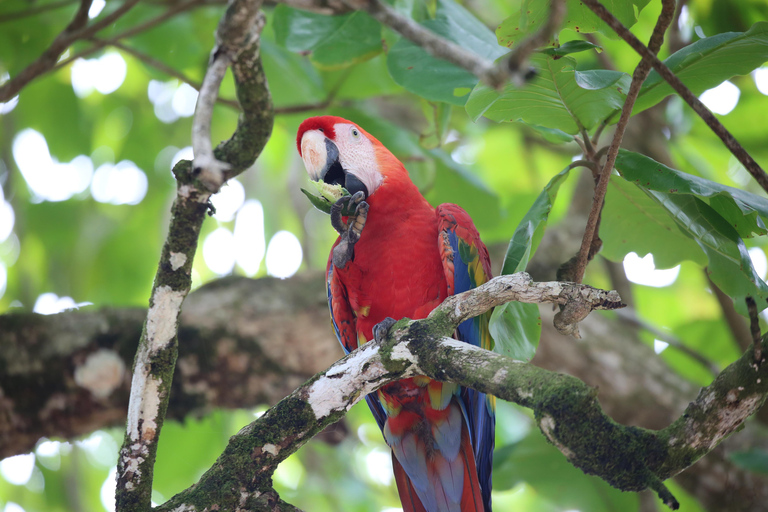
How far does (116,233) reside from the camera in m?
3.19

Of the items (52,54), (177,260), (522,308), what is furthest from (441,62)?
(52,54)

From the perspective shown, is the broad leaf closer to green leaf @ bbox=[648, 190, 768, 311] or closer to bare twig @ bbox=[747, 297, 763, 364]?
green leaf @ bbox=[648, 190, 768, 311]

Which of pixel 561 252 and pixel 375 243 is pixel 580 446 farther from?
pixel 561 252

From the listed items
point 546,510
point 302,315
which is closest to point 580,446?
point 302,315

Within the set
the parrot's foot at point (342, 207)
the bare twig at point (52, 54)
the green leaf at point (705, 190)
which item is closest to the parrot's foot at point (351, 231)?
the parrot's foot at point (342, 207)

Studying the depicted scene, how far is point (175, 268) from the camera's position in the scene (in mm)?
1031

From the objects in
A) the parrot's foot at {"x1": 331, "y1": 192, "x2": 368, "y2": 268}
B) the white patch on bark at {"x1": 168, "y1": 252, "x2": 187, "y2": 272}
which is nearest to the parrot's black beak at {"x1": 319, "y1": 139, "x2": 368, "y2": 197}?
the parrot's foot at {"x1": 331, "y1": 192, "x2": 368, "y2": 268}

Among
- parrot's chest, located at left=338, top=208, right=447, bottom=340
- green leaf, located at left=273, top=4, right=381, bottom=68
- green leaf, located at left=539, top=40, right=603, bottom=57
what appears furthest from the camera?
green leaf, located at left=273, top=4, right=381, bottom=68

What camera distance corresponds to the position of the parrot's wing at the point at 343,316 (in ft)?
Answer: 5.95

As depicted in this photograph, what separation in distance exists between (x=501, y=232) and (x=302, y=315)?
1080 millimetres

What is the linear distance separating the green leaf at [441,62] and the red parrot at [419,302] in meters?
0.32

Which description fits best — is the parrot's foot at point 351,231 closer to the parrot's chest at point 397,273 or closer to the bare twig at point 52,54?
the parrot's chest at point 397,273

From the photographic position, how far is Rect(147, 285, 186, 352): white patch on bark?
1039mm

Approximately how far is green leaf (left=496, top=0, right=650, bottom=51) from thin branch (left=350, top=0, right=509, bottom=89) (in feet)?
1.53
